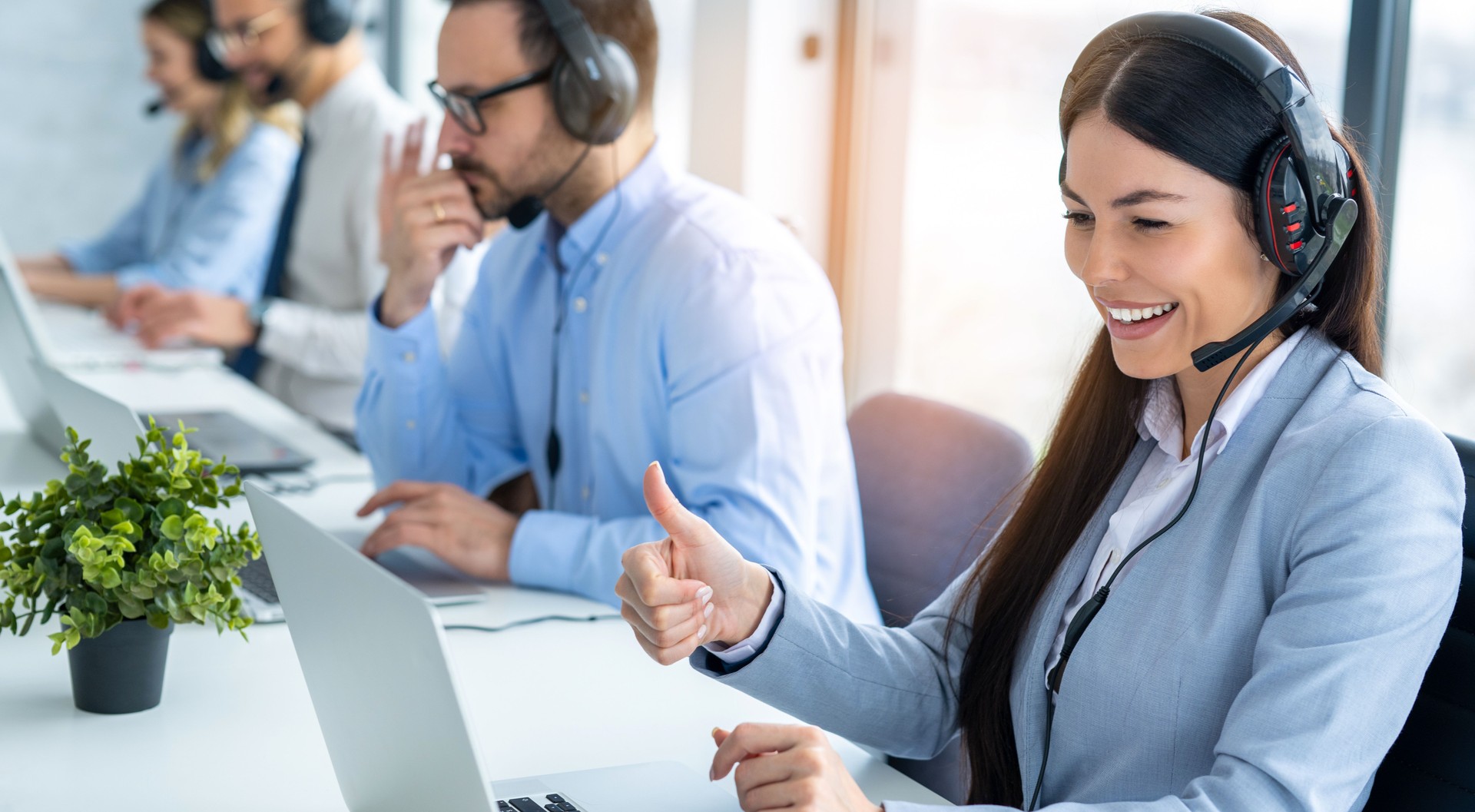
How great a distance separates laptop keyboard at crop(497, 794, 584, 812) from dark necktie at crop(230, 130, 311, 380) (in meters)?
2.32

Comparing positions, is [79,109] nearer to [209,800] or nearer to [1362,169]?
[209,800]

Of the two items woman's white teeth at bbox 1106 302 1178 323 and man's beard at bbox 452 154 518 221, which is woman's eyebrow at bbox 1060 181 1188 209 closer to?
woman's white teeth at bbox 1106 302 1178 323

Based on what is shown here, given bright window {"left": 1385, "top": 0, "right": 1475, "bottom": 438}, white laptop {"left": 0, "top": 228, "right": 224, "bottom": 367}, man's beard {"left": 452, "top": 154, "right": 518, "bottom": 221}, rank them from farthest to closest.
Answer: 1. white laptop {"left": 0, "top": 228, "right": 224, "bottom": 367}
2. bright window {"left": 1385, "top": 0, "right": 1475, "bottom": 438}
3. man's beard {"left": 452, "top": 154, "right": 518, "bottom": 221}

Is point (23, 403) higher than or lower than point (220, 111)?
lower

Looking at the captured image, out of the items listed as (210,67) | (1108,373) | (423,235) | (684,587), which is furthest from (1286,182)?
(210,67)

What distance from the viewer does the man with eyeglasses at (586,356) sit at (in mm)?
1437

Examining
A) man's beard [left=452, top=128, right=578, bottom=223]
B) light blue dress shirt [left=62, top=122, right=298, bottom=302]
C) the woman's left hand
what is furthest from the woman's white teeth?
light blue dress shirt [left=62, top=122, right=298, bottom=302]

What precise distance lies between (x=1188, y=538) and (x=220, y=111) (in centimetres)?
344

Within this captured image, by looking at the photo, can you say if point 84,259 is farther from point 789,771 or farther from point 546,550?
point 789,771

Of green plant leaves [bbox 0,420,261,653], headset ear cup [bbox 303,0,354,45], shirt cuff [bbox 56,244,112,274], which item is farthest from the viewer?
shirt cuff [bbox 56,244,112,274]

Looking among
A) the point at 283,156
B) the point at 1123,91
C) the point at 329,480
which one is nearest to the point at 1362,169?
the point at 1123,91

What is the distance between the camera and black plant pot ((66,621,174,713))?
3.38 feet

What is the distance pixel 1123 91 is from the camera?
0.89m

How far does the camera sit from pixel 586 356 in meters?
1.67
